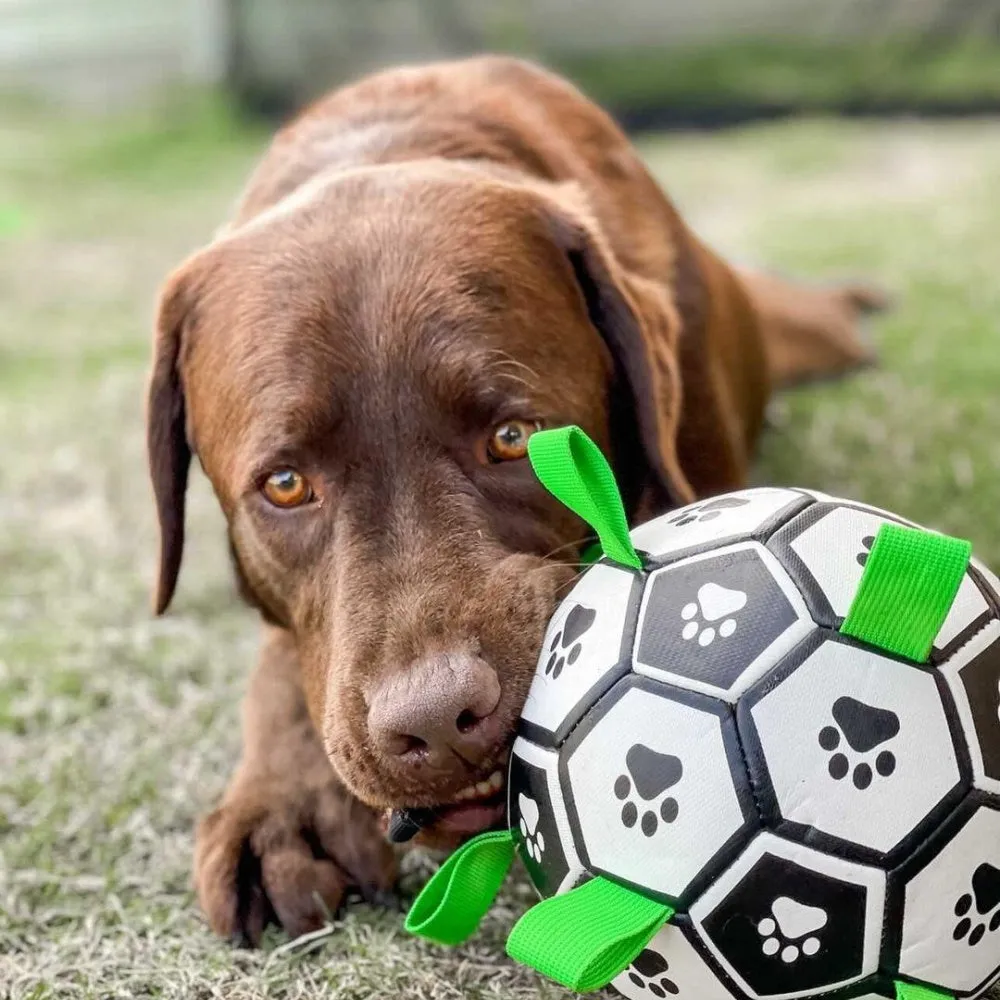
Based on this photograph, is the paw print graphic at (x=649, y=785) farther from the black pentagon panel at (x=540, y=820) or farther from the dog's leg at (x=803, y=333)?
the dog's leg at (x=803, y=333)

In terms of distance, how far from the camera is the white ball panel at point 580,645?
5.06ft

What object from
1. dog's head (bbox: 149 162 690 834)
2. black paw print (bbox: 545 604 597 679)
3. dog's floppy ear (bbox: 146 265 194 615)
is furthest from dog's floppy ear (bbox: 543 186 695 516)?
dog's floppy ear (bbox: 146 265 194 615)

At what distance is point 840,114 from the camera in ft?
29.1

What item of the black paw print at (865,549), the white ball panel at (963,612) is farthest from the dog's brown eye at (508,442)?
the white ball panel at (963,612)

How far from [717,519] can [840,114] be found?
799 cm

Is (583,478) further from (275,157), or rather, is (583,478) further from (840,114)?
(840,114)

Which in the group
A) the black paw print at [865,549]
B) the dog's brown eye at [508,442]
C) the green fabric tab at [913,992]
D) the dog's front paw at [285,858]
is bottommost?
the dog's front paw at [285,858]

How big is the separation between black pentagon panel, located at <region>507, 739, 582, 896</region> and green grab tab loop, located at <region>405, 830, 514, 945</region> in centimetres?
7

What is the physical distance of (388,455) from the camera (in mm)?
1886

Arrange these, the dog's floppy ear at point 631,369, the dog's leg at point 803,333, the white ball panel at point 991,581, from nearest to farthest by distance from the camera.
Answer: the white ball panel at point 991,581, the dog's floppy ear at point 631,369, the dog's leg at point 803,333

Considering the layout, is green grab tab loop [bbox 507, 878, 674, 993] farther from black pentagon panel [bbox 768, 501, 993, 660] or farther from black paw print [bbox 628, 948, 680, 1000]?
black pentagon panel [bbox 768, 501, 993, 660]

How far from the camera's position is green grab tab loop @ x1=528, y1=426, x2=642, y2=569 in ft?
5.39

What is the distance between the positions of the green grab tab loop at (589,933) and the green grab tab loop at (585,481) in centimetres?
42

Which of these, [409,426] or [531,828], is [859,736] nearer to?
[531,828]
